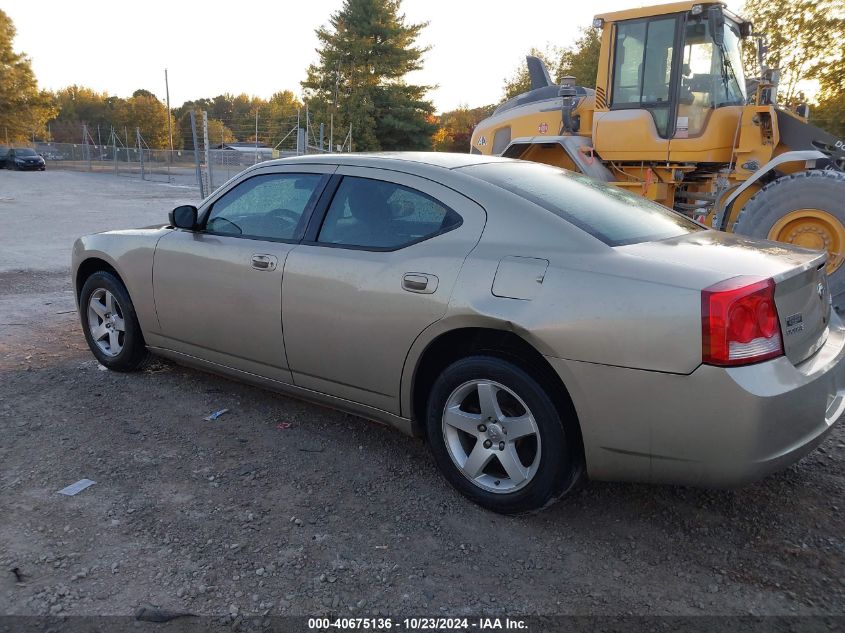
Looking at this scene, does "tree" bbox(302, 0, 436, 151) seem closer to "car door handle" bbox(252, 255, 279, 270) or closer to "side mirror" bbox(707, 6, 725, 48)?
"side mirror" bbox(707, 6, 725, 48)

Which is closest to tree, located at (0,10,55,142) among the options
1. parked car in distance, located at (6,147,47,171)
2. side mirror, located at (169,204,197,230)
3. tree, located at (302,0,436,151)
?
parked car in distance, located at (6,147,47,171)

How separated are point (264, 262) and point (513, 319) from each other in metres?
1.60

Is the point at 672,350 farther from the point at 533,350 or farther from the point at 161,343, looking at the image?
the point at 161,343

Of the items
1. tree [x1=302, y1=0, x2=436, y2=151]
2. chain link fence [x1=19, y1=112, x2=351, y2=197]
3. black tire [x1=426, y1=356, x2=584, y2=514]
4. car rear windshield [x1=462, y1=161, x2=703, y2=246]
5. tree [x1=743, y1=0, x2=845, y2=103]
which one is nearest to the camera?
black tire [x1=426, y1=356, x2=584, y2=514]

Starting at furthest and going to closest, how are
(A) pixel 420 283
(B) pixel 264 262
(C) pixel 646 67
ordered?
(C) pixel 646 67, (B) pixel 264 262, (A) pixel 420 283

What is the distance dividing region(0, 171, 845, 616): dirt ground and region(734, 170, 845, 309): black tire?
288cm

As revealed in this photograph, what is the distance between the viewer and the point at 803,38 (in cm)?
2231

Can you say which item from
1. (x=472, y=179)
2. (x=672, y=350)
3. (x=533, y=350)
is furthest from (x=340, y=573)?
(x=472, y=179)

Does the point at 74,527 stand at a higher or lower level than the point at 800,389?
lower

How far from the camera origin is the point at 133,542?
110 inches

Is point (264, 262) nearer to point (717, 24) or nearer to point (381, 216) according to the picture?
point (381, 216)

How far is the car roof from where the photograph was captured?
3.52m

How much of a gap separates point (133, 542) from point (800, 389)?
2732 mm

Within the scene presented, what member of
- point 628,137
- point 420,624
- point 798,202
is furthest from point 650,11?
point 420,624
